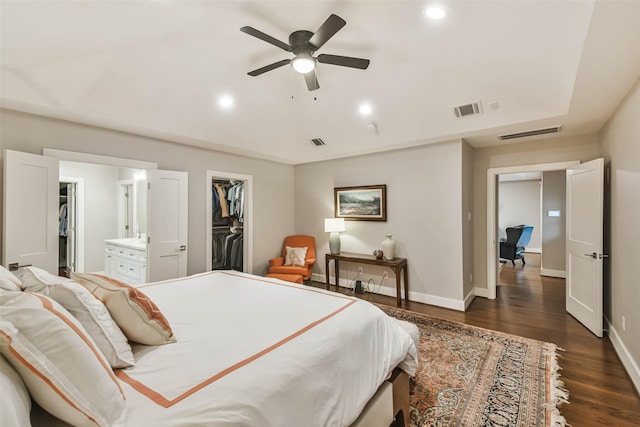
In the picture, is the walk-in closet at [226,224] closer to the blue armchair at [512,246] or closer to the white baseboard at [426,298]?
the white baseboard at [426,298]

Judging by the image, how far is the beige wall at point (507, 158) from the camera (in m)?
3.73

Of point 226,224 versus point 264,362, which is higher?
point 226,224

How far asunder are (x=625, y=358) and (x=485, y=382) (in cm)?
138

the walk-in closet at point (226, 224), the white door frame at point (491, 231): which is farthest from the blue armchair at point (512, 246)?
the walk-in closet at point (226, 224)

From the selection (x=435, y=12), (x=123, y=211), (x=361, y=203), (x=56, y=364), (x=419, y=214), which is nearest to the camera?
(x=56, y=364)

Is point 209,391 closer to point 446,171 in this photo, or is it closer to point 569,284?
point 446,171

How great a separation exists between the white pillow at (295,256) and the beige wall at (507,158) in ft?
9.25

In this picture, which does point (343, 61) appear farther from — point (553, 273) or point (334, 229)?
point (553, 273)

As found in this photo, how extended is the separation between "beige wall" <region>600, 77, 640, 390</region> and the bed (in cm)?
204

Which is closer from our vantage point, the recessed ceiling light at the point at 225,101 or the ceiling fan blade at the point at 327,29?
the ceiling fan blade at the point at 327,29

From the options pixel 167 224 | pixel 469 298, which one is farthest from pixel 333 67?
pixel 469 298

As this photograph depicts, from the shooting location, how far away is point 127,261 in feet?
14.6

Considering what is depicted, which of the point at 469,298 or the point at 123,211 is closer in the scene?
the point at 469,298

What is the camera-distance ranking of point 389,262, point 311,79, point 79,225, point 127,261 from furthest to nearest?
point 79,225, point 127,261, point 389,262, point 311,79
